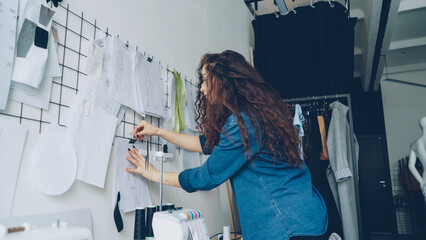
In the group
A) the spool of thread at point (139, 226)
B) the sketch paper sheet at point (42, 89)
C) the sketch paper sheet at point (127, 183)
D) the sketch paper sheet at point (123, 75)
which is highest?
the sketch paper sheet at point (123, 75)

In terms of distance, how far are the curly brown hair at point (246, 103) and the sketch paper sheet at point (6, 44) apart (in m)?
0.71

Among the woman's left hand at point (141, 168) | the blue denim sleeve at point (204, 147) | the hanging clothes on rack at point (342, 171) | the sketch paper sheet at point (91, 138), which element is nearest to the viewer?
the sketch paper sheet at point (91, 138)

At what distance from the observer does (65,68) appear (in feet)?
3.31

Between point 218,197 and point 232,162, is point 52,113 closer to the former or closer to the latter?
point 232,162

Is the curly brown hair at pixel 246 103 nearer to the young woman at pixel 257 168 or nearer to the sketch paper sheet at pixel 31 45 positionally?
the young woman at pixel 257 168

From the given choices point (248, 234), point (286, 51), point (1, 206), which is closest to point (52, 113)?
point (1, 206)

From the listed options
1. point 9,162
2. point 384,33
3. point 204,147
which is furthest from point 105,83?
point 384,33

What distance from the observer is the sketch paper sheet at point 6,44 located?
2.58 ft

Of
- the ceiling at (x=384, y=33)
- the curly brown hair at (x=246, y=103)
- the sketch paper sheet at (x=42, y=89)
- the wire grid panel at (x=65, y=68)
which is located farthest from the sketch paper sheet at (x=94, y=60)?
the ceiling at (x=384, y=33)

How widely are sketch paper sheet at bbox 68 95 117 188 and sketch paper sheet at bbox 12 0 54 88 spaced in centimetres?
18

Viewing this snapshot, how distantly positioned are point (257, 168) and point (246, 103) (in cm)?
25

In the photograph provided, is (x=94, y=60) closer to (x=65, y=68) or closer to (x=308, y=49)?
(x=65, y=68)

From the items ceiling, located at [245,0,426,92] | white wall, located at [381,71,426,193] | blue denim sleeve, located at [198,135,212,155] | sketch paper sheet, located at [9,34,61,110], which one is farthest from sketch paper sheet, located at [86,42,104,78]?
white wall, located at [381,71,426,193]

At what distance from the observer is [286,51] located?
319 cm
